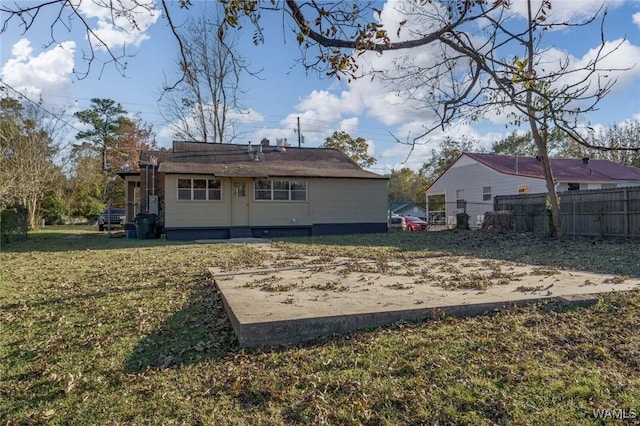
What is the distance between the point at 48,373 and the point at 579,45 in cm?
559

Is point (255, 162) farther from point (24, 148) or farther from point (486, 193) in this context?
point (486, 193)

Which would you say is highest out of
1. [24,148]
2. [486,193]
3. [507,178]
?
[24,148]

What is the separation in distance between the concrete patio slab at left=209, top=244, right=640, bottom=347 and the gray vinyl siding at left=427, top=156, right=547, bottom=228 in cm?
1587

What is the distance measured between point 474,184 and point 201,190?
16.7 m

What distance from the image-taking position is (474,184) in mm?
25297

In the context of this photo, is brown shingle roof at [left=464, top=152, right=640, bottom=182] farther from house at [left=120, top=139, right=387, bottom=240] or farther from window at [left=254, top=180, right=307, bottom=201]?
window at [left=254, top=180, right=307, bottom=201]

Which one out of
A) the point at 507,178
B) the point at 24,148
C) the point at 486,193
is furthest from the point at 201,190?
the point at 486,193

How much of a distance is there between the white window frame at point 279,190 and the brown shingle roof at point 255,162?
0.50 m

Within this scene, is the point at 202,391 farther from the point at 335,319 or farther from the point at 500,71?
the point at 500,71

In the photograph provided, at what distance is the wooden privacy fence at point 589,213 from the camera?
40.6 ft

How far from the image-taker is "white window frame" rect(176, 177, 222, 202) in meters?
16.3

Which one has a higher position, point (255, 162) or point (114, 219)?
point (255, 162)

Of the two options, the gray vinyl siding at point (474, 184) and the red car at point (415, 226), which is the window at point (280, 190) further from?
the gray vinyl siding at point (474, 184)

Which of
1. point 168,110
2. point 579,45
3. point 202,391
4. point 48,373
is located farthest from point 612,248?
point 168,110
